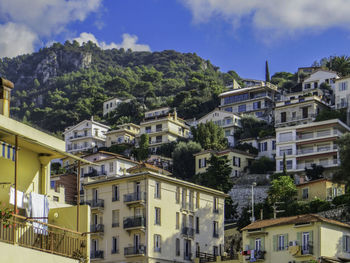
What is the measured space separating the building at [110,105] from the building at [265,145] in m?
52.7

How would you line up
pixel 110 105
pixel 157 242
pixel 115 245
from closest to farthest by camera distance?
pixel 157 242, pixel 115 245, pixel 110 105

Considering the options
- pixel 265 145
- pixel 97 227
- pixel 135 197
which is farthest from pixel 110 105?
pixel 97 227

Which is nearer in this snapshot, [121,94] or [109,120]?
[109,120]

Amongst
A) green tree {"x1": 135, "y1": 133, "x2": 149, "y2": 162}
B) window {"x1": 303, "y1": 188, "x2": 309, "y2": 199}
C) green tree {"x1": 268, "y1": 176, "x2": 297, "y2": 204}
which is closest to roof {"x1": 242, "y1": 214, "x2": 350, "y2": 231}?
green tree {"x1": 268, "y1": 176, "x2": 297, "y2": 204}

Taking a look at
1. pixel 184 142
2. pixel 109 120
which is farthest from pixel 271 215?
pixel 109 120

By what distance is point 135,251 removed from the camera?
2470 inches

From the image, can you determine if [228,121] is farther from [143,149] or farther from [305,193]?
[305,193]

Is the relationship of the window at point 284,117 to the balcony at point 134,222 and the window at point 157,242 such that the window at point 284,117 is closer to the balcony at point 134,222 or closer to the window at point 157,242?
the window at point 157,242

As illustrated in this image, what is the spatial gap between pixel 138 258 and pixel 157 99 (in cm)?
9860

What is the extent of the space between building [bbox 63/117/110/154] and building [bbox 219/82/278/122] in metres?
21.8

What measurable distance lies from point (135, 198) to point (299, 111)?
49532 mm

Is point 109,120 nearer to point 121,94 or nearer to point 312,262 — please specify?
point 121,94

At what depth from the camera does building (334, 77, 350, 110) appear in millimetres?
108250

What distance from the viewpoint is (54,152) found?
23.1 meters
